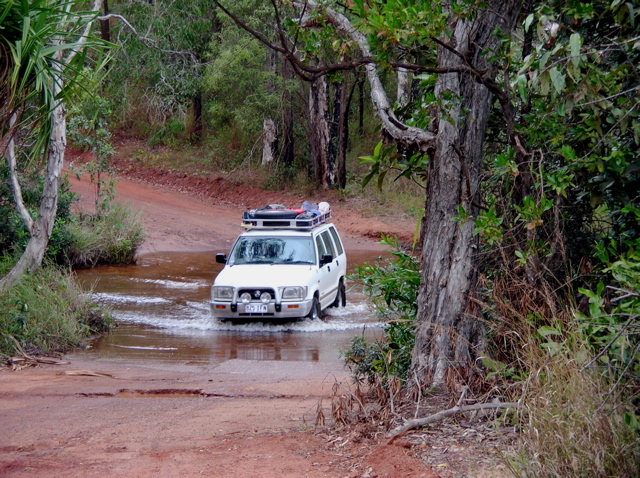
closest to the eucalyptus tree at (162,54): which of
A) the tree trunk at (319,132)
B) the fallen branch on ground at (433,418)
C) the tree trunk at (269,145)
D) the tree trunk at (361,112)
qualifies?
the tree trunk at (269,145)

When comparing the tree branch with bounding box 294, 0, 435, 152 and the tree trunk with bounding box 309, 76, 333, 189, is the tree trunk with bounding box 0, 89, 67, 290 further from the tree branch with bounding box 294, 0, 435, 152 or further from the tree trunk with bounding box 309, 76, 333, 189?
the tree trunk with bounding box 309, 76, 333, 189

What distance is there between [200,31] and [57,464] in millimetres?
27352

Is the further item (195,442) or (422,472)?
(195,442)

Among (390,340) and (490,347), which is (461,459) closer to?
(490,347)

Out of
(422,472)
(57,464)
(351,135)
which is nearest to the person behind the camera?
(422,472)

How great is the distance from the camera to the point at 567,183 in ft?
17.9

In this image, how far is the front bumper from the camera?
42.7ft

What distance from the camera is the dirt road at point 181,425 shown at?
5.50 m

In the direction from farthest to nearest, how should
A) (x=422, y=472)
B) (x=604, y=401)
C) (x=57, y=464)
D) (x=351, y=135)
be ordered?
(x=351, y=135)
(x=57, y=464)
(x=422, y=472)
(x=604, y=401)

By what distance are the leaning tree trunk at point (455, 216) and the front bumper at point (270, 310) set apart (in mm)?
6543

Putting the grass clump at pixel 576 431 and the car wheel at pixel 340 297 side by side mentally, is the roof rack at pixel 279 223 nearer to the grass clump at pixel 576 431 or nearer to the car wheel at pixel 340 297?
the car wheel at pixel 340 297

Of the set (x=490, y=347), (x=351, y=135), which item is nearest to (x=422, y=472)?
(x=490, y=347)

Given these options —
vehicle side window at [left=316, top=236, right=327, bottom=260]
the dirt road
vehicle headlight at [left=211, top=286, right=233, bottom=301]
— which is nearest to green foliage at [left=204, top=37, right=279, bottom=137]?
vehicle side window at [left=316, top=236, right=327, bottom=260]

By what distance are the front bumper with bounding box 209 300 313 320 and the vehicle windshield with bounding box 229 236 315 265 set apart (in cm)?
110
